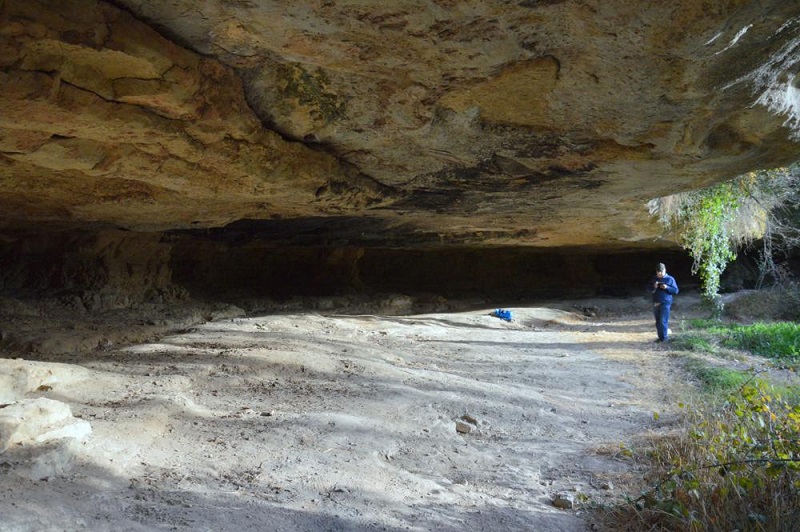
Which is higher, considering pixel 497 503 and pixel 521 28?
pixel 521 28

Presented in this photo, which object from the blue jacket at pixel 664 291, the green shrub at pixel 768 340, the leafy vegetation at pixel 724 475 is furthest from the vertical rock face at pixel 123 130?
the green shrub at pixel 768 340

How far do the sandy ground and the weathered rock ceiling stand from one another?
4.89 ft

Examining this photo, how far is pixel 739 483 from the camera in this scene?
2.85 m

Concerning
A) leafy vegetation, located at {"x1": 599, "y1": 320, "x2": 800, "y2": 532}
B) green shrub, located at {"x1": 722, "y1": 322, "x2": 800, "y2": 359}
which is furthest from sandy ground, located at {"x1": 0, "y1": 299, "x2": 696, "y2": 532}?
green shrub, located at {"x1": 722, "y1": 322, "x2": 800, "y2": 359}

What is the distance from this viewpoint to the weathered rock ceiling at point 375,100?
3066 mm

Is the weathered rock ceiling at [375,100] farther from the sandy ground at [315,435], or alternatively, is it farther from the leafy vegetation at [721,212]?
the leafy vegetation at [721,212]

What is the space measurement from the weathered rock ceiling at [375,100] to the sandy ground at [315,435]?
58.7 inches

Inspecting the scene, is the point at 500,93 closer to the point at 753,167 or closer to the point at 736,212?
the point at 753,167

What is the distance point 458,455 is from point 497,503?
705 millimetres

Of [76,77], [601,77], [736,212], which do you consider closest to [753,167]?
[601,77]

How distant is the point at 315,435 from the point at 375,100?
215 cm

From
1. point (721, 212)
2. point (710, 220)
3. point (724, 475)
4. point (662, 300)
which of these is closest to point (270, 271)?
point (662, 300)

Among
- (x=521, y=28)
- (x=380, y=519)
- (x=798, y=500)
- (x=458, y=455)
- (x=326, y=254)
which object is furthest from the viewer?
(x=326, y=254)

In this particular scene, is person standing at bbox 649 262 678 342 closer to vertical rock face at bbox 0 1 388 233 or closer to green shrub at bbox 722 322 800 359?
green shrub at bbox 722 322 800 359
